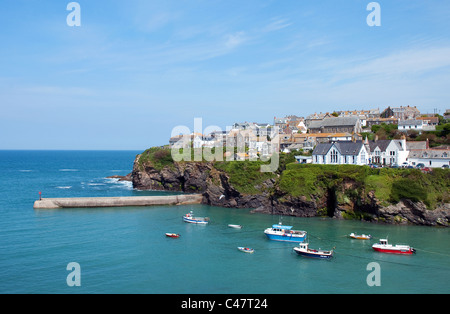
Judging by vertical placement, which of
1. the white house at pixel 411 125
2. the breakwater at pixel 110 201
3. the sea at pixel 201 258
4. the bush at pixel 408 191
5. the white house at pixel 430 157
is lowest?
the sea at pixel 201 258

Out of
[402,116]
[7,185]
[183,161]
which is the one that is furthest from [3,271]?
[402,116]

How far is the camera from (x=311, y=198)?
2425 inches

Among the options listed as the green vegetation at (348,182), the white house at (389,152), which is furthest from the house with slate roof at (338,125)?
the green vegetation at (348,182)

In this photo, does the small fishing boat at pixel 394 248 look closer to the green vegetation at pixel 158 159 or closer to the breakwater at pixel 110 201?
the breakwater at pixel 110 201

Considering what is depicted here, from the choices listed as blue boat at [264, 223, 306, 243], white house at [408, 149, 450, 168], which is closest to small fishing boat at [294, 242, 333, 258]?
blue boat at [264, 223, 306, 243]

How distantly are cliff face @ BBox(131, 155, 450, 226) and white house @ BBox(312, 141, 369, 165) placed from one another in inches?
284

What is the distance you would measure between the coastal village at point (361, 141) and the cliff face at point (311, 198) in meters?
8.45

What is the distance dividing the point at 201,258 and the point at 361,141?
144 ft

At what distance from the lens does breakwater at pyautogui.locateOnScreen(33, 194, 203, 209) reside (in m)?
67.7

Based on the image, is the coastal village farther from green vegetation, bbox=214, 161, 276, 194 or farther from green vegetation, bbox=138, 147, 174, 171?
green vegetation, bbox=214, 161, 276, 194

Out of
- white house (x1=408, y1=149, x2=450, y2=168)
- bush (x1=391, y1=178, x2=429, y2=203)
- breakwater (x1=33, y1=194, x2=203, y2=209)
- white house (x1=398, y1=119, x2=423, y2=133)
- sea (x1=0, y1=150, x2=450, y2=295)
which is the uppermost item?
white house (x1=398, y1=119, x2=423, y2=133)

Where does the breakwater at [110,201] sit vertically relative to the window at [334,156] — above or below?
below

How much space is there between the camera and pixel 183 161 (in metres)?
90.3

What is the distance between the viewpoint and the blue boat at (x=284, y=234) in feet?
153
